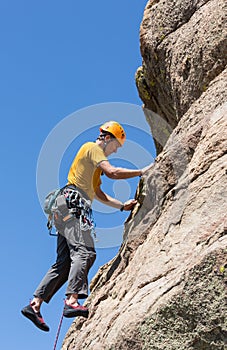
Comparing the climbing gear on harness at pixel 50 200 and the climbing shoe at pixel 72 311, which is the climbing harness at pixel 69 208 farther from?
the climbing shoe at pixel 72 311

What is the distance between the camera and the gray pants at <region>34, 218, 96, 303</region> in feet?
35.2

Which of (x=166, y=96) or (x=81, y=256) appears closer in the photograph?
(x=81, y=256)

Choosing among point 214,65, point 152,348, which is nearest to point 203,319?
point 152,348

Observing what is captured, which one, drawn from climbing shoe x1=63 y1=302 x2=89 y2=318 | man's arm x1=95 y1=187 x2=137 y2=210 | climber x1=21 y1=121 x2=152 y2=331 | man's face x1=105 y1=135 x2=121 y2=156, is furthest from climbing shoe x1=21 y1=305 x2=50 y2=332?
man's face x1=105 y1=135 x2=121 y2=156

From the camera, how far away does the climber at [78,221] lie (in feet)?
35.4

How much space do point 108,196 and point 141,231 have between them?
149 cm

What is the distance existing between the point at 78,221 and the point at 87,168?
106cm

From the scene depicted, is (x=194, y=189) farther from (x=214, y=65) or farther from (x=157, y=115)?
(x=157, y=115)

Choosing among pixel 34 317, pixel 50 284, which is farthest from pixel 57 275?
pixel 34 317

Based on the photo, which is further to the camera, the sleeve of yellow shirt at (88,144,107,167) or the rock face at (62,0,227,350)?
the sleeve of yellow shirt at (88,144,107,167)

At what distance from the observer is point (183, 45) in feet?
42.5

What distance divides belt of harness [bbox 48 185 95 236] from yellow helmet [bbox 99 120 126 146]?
141 cm

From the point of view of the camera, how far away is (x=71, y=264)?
10992 millimetres

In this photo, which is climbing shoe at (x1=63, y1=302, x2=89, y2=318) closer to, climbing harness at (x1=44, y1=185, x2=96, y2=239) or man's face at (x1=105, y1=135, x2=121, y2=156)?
climbing harness at (x1=44, y1=185, x2=96, y2=239)
